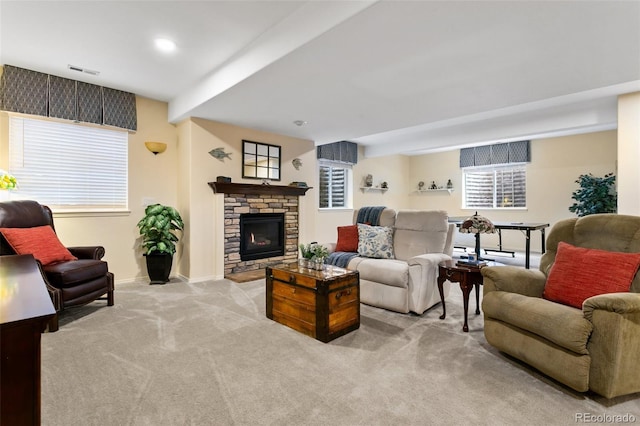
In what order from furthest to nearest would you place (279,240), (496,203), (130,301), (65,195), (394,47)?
1. (496,203)
2. (279,240)
3. (65,195)
4. (130,301)
5. (394,47)

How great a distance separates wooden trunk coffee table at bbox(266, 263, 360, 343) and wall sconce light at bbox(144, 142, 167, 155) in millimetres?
2863

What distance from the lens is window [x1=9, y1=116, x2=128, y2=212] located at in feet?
12.3

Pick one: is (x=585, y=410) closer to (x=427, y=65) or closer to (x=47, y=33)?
(x=427, y=65)

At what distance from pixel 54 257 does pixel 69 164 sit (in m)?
1.51

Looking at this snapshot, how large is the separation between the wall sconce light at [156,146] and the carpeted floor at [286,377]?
2.46m

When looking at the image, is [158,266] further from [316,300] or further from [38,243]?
[316,300]

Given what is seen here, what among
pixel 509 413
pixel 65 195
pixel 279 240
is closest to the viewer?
pixel 509 413

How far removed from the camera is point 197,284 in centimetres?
438

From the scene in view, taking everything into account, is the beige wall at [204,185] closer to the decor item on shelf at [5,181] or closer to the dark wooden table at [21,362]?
the decor item on shelf at [5,181]

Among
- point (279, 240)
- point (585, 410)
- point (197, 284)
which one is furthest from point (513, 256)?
point (197, 284)

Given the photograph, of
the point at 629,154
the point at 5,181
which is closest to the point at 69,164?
the point at 5,181

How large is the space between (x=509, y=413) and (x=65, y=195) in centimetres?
501

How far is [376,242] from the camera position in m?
3.67

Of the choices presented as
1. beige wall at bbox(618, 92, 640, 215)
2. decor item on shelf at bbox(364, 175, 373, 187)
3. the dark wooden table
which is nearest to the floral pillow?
beige wall at bbox(618, 92, 640, 215)
